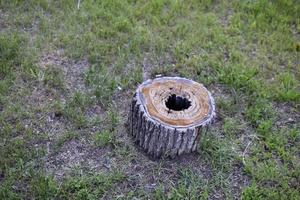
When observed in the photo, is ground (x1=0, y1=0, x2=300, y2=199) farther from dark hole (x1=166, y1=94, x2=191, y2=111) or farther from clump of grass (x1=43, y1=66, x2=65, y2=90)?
dark hole (x1=166, y1=94, x2=191, y2=111)

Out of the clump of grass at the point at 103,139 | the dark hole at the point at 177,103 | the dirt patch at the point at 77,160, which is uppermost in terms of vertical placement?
the dark hole at the point at 177,103

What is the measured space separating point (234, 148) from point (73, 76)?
1.63 m

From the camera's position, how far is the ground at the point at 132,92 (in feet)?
11.2

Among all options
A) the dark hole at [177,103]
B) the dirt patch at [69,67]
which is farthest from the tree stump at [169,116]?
the dirt patch at [69,67]

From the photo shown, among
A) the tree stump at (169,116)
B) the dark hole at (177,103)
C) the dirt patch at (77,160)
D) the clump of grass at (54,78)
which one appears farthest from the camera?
the clump of grass at (54,78)

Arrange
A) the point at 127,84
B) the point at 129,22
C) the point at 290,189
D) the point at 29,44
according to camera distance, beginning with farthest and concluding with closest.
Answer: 1. the point at 129,22
2. the point at 29,44
3. the point at 127,84
4. the point at 290,189

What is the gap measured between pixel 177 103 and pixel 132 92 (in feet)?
2.20

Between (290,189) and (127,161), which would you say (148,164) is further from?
(290,189)

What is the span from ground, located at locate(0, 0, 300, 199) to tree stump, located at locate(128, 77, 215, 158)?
0.50ft

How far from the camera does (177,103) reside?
3.60 metres

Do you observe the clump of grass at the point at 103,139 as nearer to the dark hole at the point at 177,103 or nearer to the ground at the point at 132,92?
the ground at the point at 132,92

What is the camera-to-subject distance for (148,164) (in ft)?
11.5

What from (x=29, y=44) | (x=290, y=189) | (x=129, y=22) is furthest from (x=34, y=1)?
(x=290, y=189)

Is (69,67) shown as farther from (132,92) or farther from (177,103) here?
(177,103)
